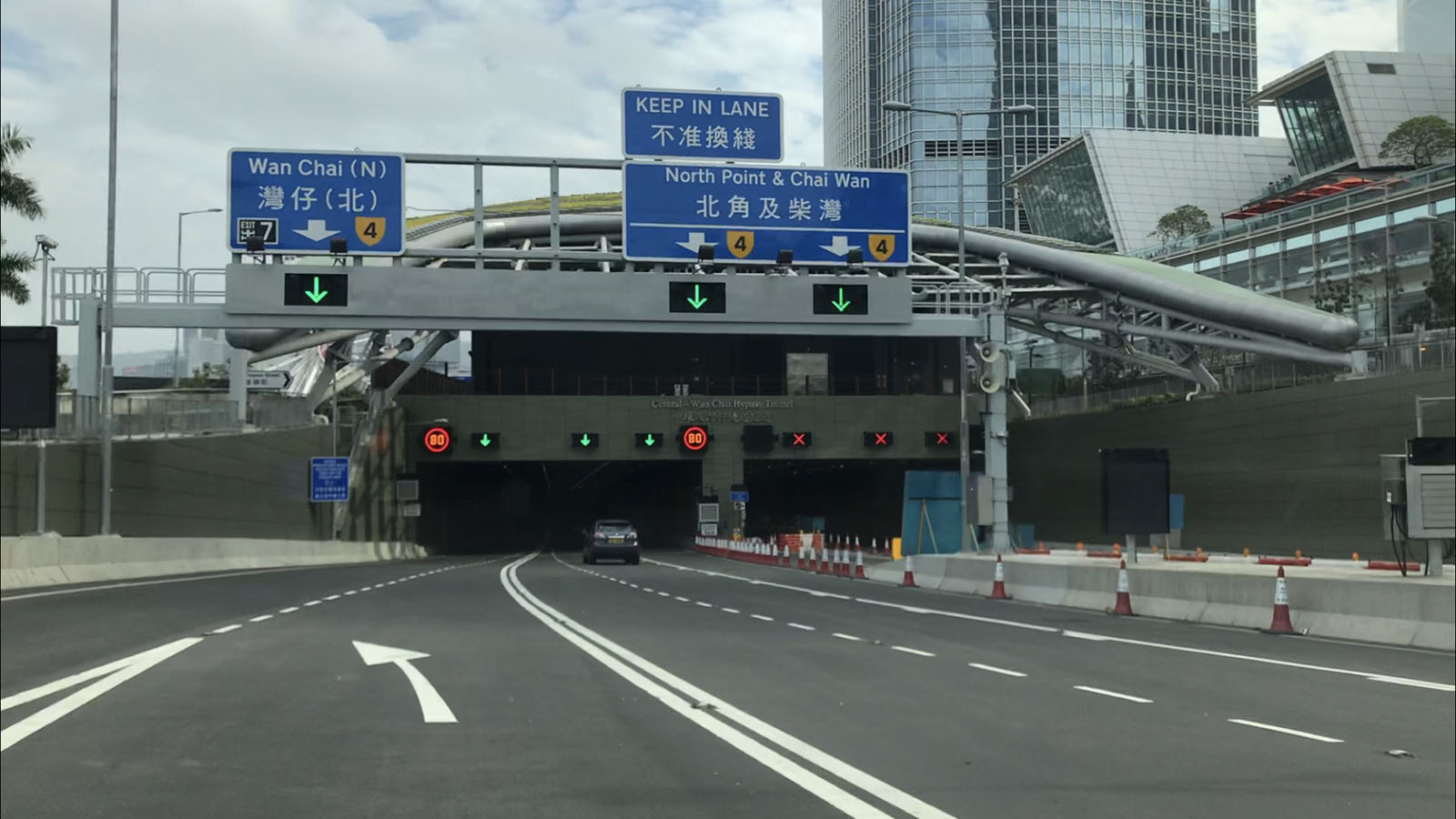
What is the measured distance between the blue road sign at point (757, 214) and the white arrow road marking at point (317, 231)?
19.6 ft

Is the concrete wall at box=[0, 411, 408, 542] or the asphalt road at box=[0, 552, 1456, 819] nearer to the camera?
the asphalt road at box=[0, 552, 1456, 819]

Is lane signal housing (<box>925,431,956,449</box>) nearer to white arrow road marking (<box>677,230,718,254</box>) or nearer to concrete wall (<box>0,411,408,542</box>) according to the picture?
concrete wall (<box>0,411,408,542</box>)

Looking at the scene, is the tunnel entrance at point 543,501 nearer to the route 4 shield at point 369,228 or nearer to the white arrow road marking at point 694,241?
the route 4 shield at point 369,228

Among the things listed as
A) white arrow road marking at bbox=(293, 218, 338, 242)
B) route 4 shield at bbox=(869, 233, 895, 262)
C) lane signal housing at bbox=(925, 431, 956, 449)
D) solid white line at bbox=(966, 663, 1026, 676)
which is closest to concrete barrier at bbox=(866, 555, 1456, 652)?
solid white line at bbox=(966, 663, 1026, 676)

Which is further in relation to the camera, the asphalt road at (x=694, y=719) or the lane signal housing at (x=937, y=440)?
the lane signal housing at (x=937, y=440)

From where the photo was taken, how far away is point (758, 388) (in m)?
86.9

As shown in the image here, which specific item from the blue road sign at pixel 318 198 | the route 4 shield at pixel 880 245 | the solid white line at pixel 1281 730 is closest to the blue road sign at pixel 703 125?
the route 4 shield at pixel 880 245

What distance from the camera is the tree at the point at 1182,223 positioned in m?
69.3

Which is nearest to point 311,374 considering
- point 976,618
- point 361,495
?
point 361,495

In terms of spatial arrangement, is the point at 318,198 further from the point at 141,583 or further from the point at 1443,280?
the point at 1443,280

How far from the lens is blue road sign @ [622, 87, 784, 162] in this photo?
98.1 feet

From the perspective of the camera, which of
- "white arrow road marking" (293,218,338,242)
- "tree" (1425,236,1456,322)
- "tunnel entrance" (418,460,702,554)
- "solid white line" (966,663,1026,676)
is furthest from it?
"tunnel entrance" (418,460,702,554)

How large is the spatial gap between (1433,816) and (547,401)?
219 feet

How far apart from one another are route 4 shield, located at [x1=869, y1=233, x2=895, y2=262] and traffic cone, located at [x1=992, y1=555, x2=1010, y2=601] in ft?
23.2
